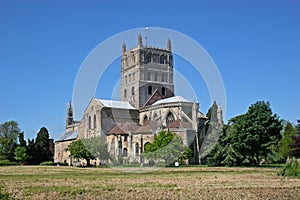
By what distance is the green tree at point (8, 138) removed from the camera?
102 meters

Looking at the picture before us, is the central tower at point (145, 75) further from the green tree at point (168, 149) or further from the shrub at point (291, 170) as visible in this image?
the shrub at point (291, 170)

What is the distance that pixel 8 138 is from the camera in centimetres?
10675

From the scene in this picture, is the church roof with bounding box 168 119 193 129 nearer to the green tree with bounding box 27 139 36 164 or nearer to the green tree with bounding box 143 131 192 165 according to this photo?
the green tree with bounding box 143 131 192 165

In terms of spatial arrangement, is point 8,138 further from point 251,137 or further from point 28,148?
point 251,137

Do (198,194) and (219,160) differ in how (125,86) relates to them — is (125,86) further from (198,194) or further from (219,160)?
(198,194)

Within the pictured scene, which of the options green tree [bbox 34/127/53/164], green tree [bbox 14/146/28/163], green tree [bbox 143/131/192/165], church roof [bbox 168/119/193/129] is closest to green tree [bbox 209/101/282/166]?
green tree [bbox 143/131/192/165]

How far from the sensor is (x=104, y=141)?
84.1 metres

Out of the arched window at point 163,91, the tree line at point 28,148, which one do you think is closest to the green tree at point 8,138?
the tree line at point 28,148

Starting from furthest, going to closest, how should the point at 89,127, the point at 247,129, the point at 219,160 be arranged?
1. the point at 89,127
2. the point at 219,160
3. the point at 247,129

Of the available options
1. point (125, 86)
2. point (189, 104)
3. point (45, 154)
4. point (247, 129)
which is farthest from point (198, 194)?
point (125, 86)

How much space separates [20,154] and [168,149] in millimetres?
42611

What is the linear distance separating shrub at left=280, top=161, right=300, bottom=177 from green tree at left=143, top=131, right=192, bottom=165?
3347 cm

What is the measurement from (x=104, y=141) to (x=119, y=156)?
440 cm

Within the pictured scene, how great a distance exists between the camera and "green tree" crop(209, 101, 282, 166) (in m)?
60.5
